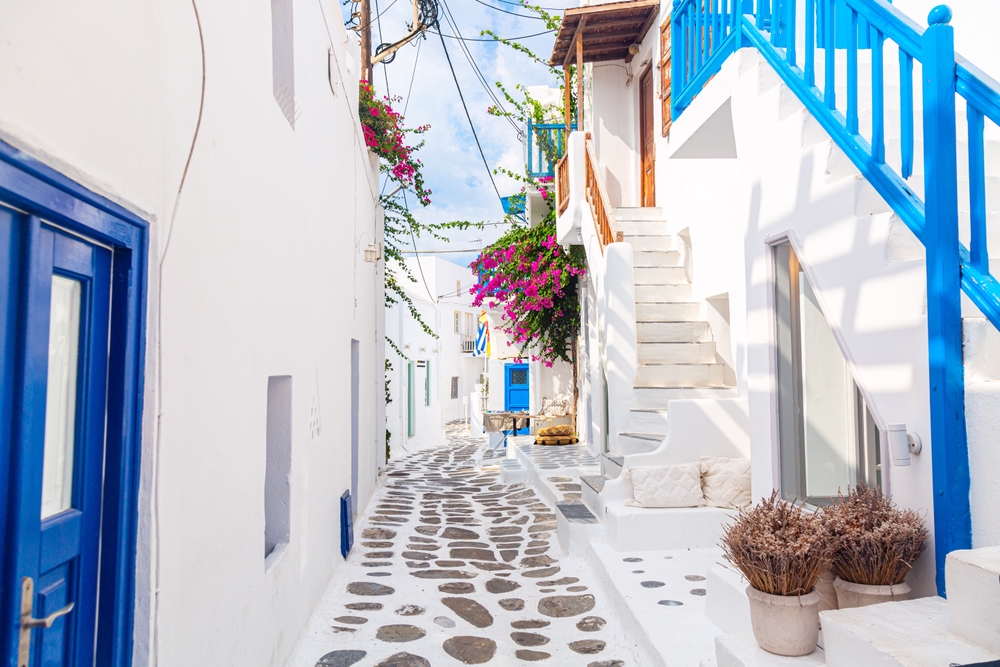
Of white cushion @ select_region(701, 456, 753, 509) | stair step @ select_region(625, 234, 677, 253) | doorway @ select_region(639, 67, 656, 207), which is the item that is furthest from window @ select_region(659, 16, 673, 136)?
white cushion @ select_region(701, 456, 753, 509)

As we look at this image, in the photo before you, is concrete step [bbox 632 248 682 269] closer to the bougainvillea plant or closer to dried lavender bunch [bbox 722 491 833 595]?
the bougainvillea plant

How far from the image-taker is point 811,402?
3260 millimetres

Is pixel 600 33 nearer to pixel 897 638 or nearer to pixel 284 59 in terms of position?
pixel 284 59

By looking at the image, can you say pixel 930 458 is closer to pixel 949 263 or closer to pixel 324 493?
pixel 949 263

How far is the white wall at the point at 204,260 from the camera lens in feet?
5.04

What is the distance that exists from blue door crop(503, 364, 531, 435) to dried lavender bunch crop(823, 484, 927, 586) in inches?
831

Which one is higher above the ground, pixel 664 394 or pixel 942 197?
pixel 942 197

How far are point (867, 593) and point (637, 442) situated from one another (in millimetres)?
4103

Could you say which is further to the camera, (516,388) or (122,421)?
(516,388)

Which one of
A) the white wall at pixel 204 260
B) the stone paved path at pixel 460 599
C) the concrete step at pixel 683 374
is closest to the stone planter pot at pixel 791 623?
the stone paved path at pixel 460 599

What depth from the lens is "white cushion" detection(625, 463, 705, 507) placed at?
16.7 ft

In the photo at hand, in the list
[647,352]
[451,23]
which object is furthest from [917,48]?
[451,23]

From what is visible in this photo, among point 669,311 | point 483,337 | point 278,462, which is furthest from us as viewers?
point 483,337

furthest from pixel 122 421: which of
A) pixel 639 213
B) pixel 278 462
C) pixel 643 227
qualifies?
pixel 639 213
